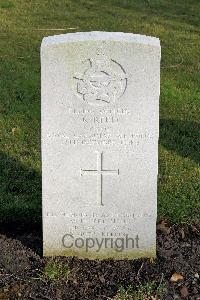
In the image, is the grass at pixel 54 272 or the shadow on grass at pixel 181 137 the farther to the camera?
the shadow on grass at pixel 181 137

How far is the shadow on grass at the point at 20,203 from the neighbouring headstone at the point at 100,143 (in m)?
0.49

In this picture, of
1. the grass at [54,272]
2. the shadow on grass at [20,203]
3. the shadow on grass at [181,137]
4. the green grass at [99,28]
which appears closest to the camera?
the grass at [54,272]

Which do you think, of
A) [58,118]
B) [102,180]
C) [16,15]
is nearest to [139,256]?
[102,180]

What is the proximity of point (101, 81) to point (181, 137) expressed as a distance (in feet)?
10.8

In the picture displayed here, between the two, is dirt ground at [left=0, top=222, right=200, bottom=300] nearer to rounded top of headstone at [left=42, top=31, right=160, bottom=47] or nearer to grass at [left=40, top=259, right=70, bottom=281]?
grass at [left=40, top=259, right=70, bottom=281]

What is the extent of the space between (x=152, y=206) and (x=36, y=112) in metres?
3.71

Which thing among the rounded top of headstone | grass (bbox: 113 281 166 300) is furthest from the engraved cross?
the rounded top of headstone

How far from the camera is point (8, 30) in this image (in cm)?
1250

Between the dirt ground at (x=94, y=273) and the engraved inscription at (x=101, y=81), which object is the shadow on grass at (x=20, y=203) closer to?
the dirt ground at (x=94, y=273)

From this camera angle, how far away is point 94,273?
4.88 metres

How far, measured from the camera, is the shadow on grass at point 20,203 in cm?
546

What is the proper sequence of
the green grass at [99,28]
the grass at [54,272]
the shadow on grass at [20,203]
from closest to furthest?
the grass at [54,272]
the shadow on grass at [20,203]
the green grass at [99,28]

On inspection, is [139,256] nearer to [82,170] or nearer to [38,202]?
[82,170]

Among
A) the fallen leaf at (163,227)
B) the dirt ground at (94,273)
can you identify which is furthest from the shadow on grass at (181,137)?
the dirt ground at (94,273)
